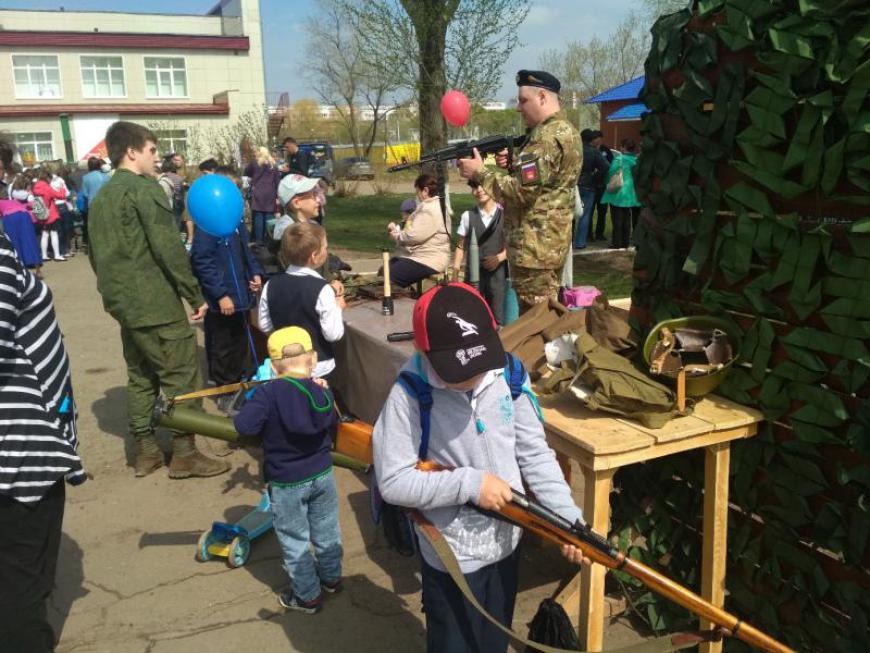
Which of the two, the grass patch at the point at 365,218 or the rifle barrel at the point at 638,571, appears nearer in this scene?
the rifle barrel at the point at 638,571

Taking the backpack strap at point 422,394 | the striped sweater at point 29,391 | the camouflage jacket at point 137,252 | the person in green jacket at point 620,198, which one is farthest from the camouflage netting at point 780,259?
the person in green jacket at point 620,198

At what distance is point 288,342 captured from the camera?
11.6 ft

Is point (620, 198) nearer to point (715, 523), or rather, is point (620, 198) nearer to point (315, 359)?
point (315, 359)

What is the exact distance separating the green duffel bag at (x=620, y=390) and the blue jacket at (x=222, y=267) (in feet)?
12.1

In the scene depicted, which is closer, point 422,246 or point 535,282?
point 535,282

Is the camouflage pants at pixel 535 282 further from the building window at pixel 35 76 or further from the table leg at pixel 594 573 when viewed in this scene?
the building window at pixel 35 76

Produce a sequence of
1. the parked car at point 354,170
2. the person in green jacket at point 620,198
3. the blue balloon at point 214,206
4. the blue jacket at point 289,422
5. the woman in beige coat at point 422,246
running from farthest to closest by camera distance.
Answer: the parked car at point 354,170 < the person in green jacket at point 620,198 < the woman in beige coat at point 422,246 < the blue balloon at point 214,206 < the blue jacket at point 289,422

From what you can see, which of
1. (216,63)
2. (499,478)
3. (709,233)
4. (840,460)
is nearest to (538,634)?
(499,478)

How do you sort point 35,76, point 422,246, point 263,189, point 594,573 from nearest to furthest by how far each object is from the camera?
point 594,573 < point 422,246 < point 263,189 < point 35,76

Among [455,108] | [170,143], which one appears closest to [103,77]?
[170,143]

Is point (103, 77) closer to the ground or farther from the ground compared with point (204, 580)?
farther from the ground

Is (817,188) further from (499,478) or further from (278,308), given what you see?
(278,308)

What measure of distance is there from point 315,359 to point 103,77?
50.1m

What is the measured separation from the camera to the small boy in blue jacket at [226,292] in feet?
19.0
